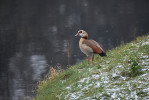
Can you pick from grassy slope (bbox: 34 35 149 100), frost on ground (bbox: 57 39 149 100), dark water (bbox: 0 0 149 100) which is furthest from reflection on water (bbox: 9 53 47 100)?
frost on ground (bbox: 57 39 149 100)

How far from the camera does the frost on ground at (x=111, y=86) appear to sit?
6605mm

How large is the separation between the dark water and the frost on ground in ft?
14.4

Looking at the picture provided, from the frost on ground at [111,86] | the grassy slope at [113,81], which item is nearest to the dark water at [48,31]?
the grassy slope at [113,81]

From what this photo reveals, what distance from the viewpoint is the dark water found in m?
17.3

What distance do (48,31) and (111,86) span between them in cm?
2163

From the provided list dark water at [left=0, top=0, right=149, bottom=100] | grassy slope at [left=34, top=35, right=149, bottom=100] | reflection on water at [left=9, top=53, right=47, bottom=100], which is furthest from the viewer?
dark water at [left=0, top=0, right=149, bottom=100]

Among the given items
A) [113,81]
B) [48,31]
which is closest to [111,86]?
[113,81]

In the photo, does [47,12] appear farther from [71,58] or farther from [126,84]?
[126,84]

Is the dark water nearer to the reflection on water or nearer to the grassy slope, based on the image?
the reflection on water

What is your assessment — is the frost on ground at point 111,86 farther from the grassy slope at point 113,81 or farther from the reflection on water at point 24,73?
the reflection on water at point 24,73

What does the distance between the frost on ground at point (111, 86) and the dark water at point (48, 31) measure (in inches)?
173

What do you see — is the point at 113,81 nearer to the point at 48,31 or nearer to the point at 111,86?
the point at 111,86

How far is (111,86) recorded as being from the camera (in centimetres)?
712

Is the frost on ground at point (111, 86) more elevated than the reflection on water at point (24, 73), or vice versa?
the reflection on water at point (24, 73)
